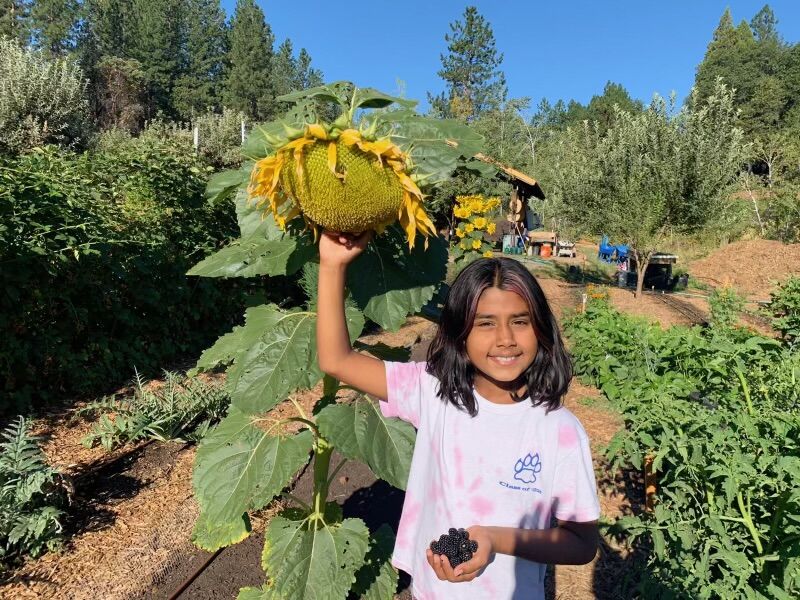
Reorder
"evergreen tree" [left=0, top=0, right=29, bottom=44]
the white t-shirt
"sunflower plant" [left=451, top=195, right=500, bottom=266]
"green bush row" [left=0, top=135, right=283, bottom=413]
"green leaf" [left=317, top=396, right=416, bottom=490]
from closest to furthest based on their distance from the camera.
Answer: the white t-shirt
"green leaf" [left=317, top=396, right=416, bottom=490]
"green bush row" [left=0, top=135, right=283, bottom=413]
"sunflower plant" [left=451, top=195, right=500, bottom=266]
"evergreen tree" [left=0, top=0, right=29, bottom=44]

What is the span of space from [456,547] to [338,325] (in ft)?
1.63

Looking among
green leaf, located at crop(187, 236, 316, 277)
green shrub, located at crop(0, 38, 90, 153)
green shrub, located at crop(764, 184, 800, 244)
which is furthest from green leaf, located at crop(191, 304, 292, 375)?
green shrub, located at crop(764, 184, 800, 244)

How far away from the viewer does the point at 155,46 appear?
42438mm

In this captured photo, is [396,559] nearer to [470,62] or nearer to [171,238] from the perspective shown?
[171,238]

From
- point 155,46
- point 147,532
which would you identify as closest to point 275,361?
point 147,532

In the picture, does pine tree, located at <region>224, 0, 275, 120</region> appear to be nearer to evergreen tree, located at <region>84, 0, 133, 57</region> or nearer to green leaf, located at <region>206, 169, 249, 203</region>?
evergreen tree, located at <region>84, 0, 133, 57</region>

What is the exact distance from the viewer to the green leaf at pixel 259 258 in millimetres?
1294

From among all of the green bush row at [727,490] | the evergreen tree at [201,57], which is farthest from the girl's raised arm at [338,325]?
the evergreen tree at [201,57]

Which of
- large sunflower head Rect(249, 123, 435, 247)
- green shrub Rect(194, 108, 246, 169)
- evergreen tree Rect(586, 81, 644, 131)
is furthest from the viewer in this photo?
evergreen tree Rect(586, 81, 644, 131)

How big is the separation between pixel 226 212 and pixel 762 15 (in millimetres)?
67400

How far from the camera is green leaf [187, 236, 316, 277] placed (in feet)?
4.25

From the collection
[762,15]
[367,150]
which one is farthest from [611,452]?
[762,15]

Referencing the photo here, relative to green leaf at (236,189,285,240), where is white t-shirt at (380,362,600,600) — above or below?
below

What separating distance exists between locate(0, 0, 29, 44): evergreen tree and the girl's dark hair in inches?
1510
